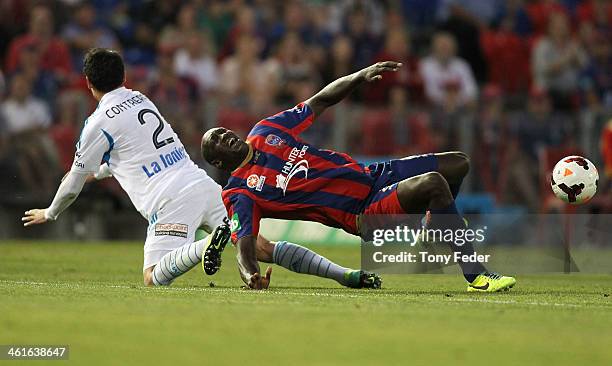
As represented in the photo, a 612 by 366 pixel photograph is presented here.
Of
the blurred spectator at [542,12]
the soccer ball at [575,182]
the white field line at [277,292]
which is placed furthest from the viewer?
the blurred spectator at [542,12]

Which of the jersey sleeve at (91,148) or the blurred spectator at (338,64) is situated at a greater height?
the blurred spectator at (338,64)

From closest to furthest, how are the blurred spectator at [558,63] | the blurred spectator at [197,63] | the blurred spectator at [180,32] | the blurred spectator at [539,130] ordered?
the blurred spectator at [539,130] → the blurred spectator at [197,63] → the blurred spectator at [180,32] → the blurred spectator at [558,63]

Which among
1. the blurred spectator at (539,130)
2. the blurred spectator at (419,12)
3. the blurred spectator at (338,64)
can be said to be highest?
the blurred spectator at (419,12)

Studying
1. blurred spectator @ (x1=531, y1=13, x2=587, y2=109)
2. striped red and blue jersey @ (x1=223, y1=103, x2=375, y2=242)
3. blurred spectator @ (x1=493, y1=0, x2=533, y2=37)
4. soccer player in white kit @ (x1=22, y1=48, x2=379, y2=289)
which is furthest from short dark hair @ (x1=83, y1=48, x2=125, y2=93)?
blurred spectator @ (x1=493, y1=0, x2=533, y2=37)

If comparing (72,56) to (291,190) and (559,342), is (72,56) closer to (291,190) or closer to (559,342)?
(291,190)

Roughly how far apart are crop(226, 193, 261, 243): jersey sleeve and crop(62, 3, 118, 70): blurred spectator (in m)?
10.5

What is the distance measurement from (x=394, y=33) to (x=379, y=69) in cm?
1097

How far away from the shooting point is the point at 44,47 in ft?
63.8

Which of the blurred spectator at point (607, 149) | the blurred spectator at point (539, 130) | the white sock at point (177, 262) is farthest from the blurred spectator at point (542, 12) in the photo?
the white sock at point (177, 262)

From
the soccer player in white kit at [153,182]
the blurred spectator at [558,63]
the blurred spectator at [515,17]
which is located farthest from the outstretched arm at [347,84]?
the blurred spectator at [515,17]

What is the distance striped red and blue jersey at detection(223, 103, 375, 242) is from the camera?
10.2 metres

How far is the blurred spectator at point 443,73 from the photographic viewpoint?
68.4 ft

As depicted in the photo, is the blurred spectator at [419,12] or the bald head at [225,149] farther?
the blurred spectator at [419,12]

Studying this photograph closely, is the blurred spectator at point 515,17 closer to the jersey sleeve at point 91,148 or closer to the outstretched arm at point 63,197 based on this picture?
the jersey sleeve at point 91,148
